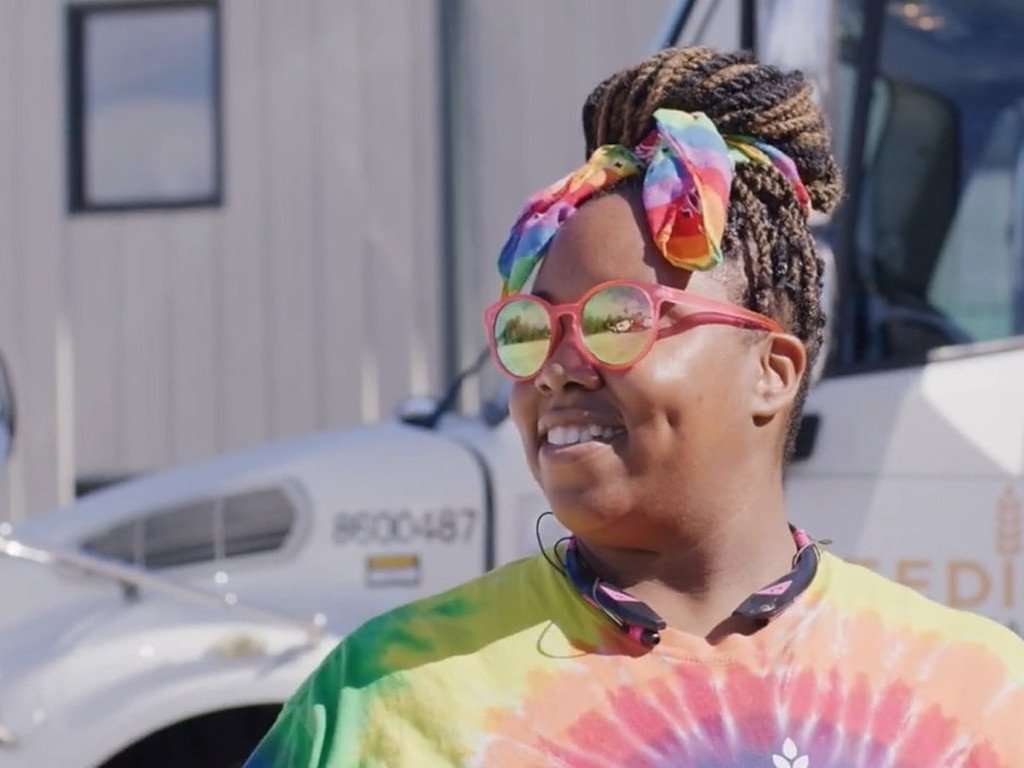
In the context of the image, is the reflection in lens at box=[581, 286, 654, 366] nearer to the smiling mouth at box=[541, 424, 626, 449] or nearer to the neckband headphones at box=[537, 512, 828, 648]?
the smiling mouth at box=[541, 424, 626, 449]

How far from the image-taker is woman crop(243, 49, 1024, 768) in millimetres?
1770

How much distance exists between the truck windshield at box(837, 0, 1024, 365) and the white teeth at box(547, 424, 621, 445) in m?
2.26

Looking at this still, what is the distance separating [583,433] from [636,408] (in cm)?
6

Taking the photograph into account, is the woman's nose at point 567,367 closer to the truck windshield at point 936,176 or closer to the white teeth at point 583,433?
the white teeth at point 583,433

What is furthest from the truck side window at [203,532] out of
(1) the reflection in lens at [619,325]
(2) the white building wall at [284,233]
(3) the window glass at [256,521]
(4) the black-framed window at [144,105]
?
(4) the black-framed window at [144,105]

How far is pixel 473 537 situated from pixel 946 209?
125 cm

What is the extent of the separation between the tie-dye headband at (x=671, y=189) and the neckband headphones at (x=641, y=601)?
28 centimetres

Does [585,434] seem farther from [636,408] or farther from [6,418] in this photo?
[6,418]

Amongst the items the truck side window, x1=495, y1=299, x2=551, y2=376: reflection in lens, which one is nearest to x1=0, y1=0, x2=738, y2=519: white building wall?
the truck side window

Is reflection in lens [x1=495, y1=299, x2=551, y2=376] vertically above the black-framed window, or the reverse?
the black-framed window

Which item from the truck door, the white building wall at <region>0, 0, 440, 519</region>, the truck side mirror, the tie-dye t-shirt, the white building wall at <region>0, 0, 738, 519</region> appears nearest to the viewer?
the tie-dye t-shirt

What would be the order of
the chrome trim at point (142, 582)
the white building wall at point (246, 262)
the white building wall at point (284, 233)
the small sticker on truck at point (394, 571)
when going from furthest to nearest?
the white building wall at point (246, 262) → the white building wall at point (284, 233) → the small sticker on truck at point (394, 571) → the chrome trim at point (142, 582)

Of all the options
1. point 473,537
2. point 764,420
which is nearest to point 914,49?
point 473,537

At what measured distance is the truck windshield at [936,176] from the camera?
4.02 meters
